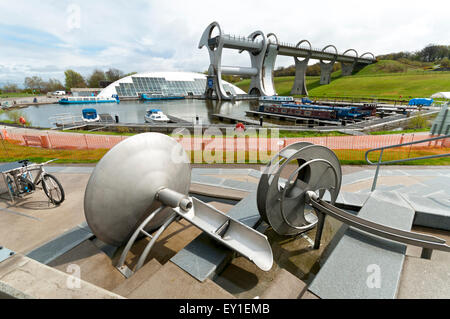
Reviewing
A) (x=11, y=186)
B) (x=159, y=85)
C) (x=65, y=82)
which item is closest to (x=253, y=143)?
(x=11, y=186)

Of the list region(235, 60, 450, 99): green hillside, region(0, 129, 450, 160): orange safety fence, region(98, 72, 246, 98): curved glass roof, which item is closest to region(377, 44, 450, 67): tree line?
region(235, 60, 450, 99): green hillside

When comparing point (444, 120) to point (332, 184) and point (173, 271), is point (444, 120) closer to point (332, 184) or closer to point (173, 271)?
point (332, 184)

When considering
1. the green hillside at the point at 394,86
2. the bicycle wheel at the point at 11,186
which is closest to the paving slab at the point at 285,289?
the bicycle wheel at the point at 11,186

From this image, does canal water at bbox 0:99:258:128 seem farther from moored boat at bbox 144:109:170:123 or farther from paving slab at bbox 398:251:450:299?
paving slab at bbox 398:251:450:299

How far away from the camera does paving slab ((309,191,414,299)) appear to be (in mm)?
3014

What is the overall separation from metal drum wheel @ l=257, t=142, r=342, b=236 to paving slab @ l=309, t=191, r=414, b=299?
1094mm

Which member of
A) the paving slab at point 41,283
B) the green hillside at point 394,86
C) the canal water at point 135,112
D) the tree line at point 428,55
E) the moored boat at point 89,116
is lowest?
the canal water at point 135,112

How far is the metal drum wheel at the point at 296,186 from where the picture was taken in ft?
14.7

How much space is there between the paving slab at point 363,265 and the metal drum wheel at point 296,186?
1.09 meters

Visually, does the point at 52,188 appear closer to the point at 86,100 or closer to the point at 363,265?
the point at 363,265

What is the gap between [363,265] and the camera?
3439 millimetres

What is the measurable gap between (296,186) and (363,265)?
2.02m

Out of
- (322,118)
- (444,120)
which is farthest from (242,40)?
(444,120)

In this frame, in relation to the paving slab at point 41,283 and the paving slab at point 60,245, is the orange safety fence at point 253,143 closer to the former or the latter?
the paving slab at point 60,245
